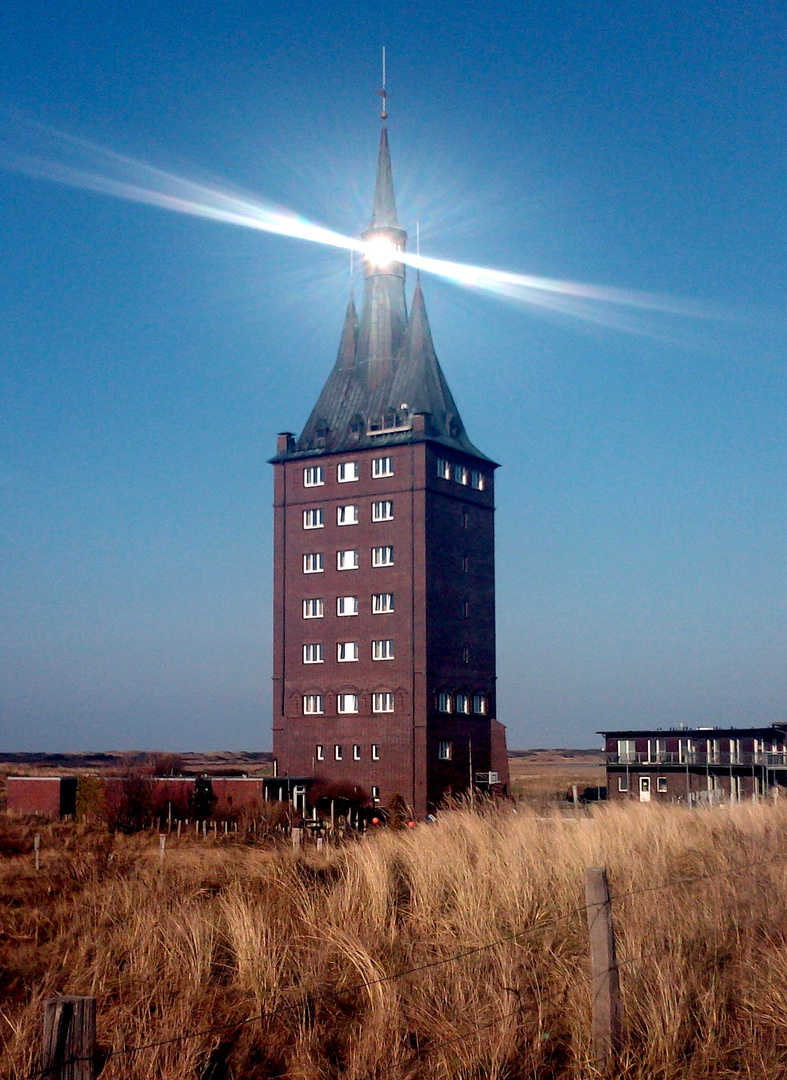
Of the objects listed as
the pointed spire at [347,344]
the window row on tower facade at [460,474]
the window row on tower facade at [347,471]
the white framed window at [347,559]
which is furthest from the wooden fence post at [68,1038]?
the pointed spire at [347,344]

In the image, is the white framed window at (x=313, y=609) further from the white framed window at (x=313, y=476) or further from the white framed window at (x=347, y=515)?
the white framed window at (x=313, y=476)

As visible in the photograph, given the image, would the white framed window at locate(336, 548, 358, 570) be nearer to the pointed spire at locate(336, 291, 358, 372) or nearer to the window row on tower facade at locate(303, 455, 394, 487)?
the window row on tower facade at locate(303, 455, 394, 487)

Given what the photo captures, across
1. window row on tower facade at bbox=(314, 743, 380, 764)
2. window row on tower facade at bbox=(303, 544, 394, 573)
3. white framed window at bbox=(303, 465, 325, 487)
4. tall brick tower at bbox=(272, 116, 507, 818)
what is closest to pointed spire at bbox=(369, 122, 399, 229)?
tall brick tower at bbox=(272, 116, 507, 818)

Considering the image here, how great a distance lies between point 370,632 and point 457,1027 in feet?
211

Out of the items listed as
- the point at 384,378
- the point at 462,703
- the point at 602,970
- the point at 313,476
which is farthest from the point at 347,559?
the point at 602,970

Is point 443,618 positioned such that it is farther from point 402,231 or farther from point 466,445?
point 402,231

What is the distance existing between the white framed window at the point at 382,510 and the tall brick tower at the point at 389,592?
0.29ft

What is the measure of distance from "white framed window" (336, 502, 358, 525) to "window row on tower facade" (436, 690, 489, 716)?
470 inches

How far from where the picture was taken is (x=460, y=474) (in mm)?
77812

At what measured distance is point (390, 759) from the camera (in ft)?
235

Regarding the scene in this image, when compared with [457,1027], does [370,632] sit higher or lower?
higher

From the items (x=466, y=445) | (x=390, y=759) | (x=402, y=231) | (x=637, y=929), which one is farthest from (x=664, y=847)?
(x=402, y=231)

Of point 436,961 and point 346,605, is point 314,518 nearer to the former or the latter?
point 346,605

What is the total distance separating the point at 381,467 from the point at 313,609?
9839mm
